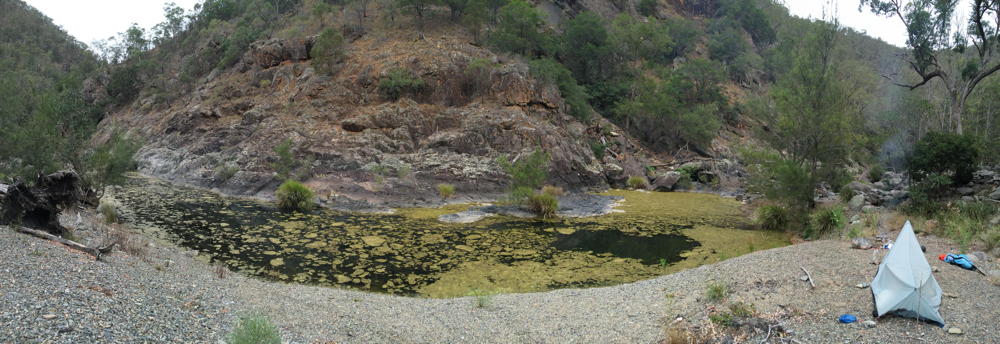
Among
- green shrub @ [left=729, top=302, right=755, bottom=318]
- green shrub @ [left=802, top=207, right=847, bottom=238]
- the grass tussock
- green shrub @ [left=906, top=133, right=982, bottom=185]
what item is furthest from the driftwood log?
green shrub @ [left=906, top=133, right=982, bottom=185]

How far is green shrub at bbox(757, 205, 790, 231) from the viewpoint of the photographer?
1916cm

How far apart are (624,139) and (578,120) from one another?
5.02 meters

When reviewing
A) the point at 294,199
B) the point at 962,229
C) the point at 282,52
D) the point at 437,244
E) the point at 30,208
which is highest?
the point at 282,52

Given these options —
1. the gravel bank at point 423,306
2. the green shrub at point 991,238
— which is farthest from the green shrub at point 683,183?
the green shrub at point 991,238

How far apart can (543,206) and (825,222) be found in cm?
1051

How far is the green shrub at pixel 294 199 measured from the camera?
70.4 feet

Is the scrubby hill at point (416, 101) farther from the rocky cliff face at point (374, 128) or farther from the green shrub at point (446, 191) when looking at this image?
the green shrub at point (446, 191)

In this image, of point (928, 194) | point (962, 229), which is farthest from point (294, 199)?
point (928, 194)

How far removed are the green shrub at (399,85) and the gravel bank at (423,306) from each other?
25.8 m

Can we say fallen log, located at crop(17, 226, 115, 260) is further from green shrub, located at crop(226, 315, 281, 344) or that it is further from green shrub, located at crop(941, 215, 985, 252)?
green shrub, located at crop(941, 215, 985, 252)

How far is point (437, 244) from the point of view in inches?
632

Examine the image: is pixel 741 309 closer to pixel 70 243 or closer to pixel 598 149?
pixel 70 243

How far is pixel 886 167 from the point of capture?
37469 millimetres

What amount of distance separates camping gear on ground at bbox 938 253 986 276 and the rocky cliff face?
823 inches
